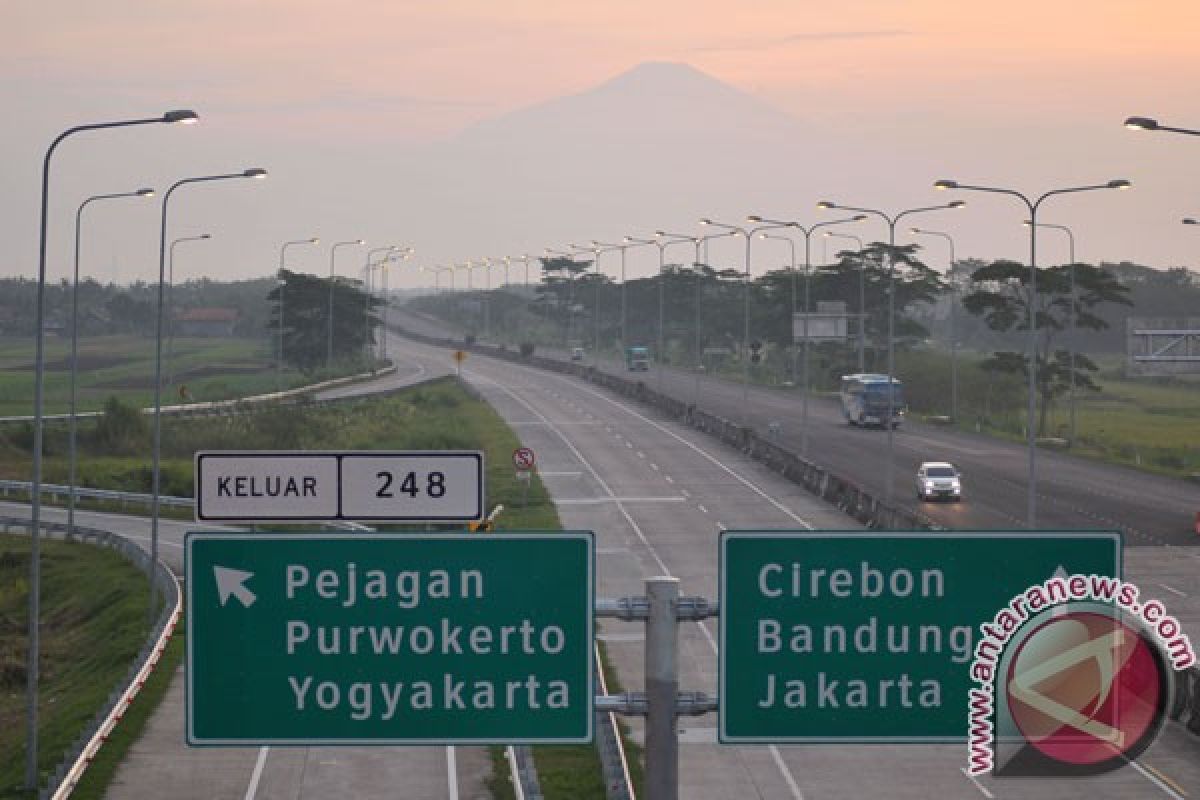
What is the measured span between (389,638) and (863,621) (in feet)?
8.68

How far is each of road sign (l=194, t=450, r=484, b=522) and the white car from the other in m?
66.1

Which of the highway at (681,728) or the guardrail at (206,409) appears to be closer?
the highway at (681,728)

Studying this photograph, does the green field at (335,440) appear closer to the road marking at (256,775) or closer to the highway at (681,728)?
the highway at (681,728)

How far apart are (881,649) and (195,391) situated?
139304 millimetres

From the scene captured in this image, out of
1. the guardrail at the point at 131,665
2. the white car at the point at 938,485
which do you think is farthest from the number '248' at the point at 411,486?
the white car at the point at 938,485

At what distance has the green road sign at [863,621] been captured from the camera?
10688 millimetres

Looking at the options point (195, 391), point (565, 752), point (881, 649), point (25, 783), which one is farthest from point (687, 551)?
point (195, 391)

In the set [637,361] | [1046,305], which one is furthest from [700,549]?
[637,361]

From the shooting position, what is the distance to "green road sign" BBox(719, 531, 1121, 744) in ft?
35.1

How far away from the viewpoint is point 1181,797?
3139cm

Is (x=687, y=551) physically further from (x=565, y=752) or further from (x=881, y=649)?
(x=881, y=649)

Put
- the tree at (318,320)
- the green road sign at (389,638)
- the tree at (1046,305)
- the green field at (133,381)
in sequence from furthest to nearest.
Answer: the tree at (318,320)
the green field at (133,381)
the tree at (1046,305)
the green road sign at (389,638)

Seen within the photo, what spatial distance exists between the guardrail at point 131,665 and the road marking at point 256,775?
9.23ft

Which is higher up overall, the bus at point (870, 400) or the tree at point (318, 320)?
the tree at point (318, 320)
